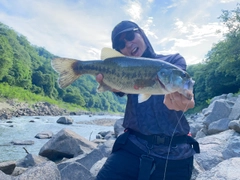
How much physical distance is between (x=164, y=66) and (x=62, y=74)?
1417 mm

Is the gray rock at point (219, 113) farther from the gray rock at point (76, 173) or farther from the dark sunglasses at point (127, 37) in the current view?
Result: the dark sunglasses at point (127, 37)

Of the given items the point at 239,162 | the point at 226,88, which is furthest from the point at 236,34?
the point at 239,162

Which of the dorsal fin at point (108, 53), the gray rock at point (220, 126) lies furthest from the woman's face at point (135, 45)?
the gray rock at point (220, 126)

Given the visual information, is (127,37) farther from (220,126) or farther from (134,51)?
(220,126)

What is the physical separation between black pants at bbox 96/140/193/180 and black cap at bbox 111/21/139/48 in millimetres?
1685

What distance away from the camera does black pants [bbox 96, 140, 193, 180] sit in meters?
3.21

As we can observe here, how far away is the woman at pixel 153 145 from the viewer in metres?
3.21

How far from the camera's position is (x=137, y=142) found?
3385 millimetres

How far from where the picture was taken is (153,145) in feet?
10.7

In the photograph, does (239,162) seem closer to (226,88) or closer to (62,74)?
(62,74)

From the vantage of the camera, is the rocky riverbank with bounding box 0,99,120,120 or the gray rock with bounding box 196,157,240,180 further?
the rocky riverbank with bounding box 0,99,120,120

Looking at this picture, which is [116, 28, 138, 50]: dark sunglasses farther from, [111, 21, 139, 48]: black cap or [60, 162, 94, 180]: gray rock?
[60, 162, 94, 180]: gray rock

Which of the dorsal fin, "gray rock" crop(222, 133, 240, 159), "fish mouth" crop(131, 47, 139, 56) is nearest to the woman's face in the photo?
"fish mouth" crop(131, 47, 139, 56)

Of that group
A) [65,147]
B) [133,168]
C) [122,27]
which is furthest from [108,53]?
[65,147]
